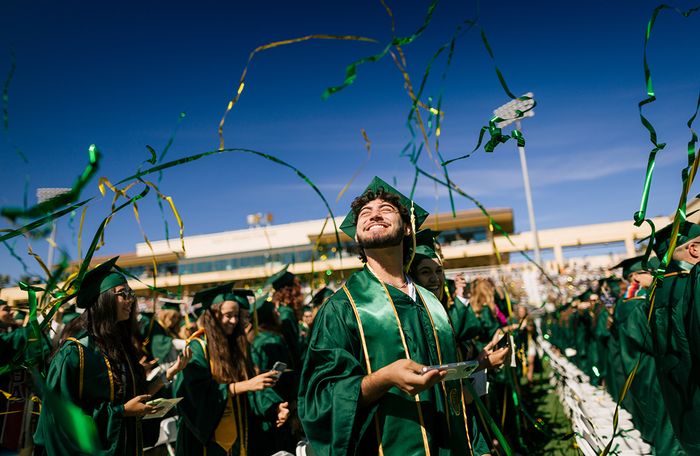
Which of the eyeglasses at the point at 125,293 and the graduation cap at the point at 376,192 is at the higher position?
the graduation cap at the point at 376,192

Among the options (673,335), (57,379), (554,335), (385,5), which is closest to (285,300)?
(57,379)

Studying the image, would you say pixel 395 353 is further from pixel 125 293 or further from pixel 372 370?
pixel 125 293

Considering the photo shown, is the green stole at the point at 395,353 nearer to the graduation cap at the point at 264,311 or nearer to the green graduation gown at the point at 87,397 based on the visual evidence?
the green graduation gown at the point at 87,397

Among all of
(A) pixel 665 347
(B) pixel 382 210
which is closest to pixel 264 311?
(B) pixel 382 210

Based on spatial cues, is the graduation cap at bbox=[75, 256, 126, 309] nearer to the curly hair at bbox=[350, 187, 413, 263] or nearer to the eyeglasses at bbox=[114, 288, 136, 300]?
the eyeglasses at bbox=[114, 288, 136, 300]

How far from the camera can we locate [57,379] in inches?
105

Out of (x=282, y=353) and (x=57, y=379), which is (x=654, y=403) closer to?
(x=282, y=353)

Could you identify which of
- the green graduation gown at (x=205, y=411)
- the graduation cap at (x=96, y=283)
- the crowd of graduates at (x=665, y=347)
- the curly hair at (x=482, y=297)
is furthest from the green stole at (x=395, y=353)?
the curly hair at (x=482, y=297)

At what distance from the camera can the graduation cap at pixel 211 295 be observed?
4.48 m

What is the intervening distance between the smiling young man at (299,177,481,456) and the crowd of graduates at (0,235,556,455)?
0.17 m

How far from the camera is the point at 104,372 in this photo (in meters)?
2.86

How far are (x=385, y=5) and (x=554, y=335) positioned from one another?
54.7ft

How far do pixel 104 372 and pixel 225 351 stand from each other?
1.22 metres

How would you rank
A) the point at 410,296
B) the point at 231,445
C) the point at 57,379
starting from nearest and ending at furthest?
the point at 410,296
the point at 57,379
the point at 231,445
